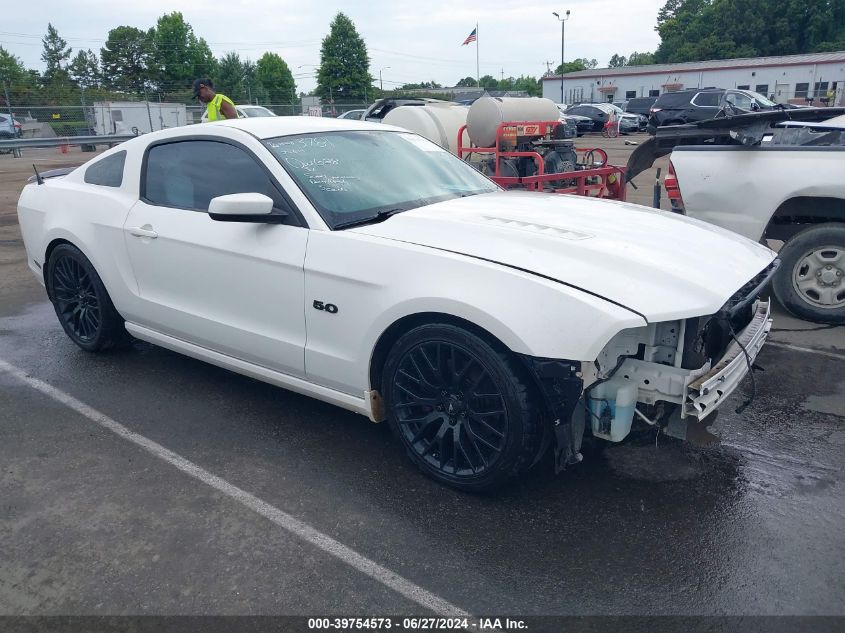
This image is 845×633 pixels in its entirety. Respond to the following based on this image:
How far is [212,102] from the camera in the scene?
740 cm

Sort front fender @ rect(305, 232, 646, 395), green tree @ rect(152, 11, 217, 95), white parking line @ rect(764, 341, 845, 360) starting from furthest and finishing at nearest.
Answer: green tree @ rect(152, 11, 217, 95), white parking line @ rect(764, 341, 845, 360), front fender @ rect(305, 232, 646, 395)

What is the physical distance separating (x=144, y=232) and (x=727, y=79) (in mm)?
61879

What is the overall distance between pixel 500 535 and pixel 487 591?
0.35m

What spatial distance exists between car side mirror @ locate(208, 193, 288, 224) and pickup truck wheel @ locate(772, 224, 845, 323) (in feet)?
13.3

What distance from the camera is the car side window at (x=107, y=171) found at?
4504mm

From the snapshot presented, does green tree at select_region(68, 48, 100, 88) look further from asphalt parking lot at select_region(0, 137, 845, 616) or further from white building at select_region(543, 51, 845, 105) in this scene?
asphalt parking lot at select_region(0, 137, 845, 616)

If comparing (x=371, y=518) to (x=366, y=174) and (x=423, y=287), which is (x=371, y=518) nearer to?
(x=423, y=287)

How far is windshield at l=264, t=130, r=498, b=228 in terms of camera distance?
352 cm

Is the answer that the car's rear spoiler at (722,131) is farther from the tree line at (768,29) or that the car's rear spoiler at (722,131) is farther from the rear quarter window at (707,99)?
the tree line at (768,29)

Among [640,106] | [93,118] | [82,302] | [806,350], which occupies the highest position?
[93,118]

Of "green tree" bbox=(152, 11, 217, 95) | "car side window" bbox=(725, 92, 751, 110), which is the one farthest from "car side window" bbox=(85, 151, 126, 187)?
"green tree" bbox=(152, 11, 217, 95)

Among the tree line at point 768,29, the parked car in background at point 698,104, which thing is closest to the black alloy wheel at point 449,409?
the parked car in background at point 698,104

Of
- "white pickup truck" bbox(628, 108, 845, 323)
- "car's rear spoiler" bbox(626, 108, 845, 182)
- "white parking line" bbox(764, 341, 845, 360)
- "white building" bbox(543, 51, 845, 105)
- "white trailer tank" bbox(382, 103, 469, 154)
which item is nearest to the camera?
"white parking line" bbox(764, 341, 845, 360)

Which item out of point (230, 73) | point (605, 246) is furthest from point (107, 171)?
point (230, 73)
